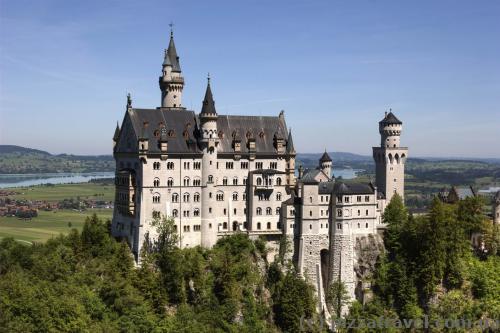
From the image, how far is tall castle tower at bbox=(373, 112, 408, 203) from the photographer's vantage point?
110688 mm

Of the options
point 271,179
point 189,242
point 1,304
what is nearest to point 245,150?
point 271,179

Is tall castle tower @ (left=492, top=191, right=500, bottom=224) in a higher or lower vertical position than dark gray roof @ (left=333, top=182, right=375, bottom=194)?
lower

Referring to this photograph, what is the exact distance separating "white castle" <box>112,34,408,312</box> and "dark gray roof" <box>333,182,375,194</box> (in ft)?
0.52

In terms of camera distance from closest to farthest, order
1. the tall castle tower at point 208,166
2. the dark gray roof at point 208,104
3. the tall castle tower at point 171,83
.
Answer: the dark gray roof at point 208,104, the tall castle tower at point 208,166, the tall castle tower at point 171,83

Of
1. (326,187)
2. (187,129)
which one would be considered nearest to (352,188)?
(326,187)

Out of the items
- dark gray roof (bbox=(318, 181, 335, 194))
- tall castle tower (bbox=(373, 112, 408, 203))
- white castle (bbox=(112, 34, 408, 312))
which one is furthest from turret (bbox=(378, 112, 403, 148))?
dark gray roof (bbox=(318, 181, 335, 194))

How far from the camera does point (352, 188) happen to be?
101000 mm

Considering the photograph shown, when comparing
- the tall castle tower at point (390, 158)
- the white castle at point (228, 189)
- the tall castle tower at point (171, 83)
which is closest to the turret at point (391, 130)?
the tall castle tower at point (390, 158)

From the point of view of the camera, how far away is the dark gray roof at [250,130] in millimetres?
101312

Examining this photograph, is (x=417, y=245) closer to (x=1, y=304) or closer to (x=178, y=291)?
(x=178, y=291)

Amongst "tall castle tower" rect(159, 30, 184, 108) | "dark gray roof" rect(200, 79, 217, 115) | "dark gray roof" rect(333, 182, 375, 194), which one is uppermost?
"tall castle tower" rect(159, 30, 184, 108)

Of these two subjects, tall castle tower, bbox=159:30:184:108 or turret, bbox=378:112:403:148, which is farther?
turret, bbox=378:112:403:148

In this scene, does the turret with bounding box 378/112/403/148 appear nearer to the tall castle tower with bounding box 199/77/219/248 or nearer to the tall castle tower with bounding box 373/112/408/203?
the tall castle tower with bounding box 373/112/408/203

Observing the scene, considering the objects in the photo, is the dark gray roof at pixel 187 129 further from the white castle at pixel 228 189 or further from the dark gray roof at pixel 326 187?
the dark gray roof at pixel 326 187
